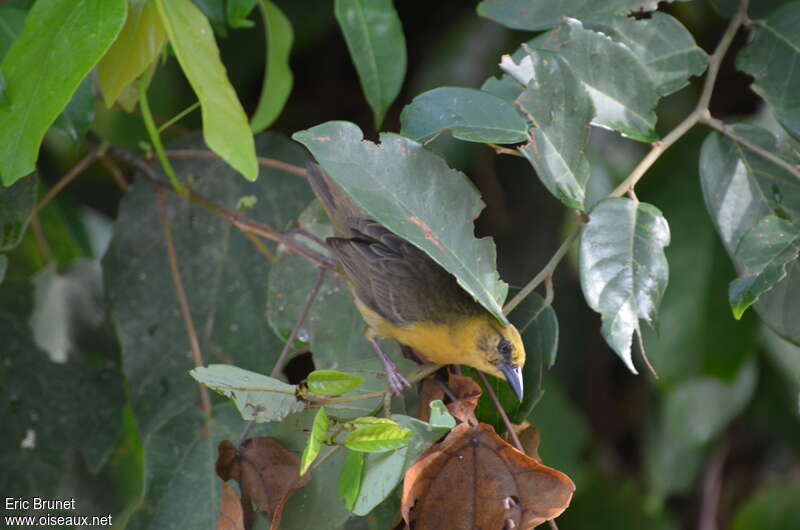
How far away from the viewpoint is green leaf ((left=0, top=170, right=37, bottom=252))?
1479mm

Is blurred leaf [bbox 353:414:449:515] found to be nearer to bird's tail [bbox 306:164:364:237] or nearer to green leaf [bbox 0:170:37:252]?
bird's tail [bbox 306:164:364:237]

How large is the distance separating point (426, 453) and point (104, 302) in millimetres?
1005

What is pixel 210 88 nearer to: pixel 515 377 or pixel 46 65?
pixel 46 65

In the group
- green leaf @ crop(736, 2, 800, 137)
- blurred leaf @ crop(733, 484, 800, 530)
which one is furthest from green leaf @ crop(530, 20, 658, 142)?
blurred leaf @ crop(733, 484, 800, 530)

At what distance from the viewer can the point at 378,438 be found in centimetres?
111

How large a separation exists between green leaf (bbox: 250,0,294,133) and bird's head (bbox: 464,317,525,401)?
0.61 meters

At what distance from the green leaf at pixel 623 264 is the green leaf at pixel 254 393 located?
1.38ft

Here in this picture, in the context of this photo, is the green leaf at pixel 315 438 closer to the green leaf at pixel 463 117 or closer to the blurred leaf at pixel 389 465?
the blurred leaf at pixel 389 465

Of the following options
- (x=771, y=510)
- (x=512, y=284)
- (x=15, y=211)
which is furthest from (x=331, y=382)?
(x=771, y=510)

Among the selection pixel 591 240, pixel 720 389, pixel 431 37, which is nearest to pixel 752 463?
pixel 720 389

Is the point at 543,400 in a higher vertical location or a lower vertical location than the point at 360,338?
lower

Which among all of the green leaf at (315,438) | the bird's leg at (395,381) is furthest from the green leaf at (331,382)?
the bird's leg at (395,381)

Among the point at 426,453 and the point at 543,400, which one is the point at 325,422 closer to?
the point at 426,453

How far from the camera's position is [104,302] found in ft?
6.32
